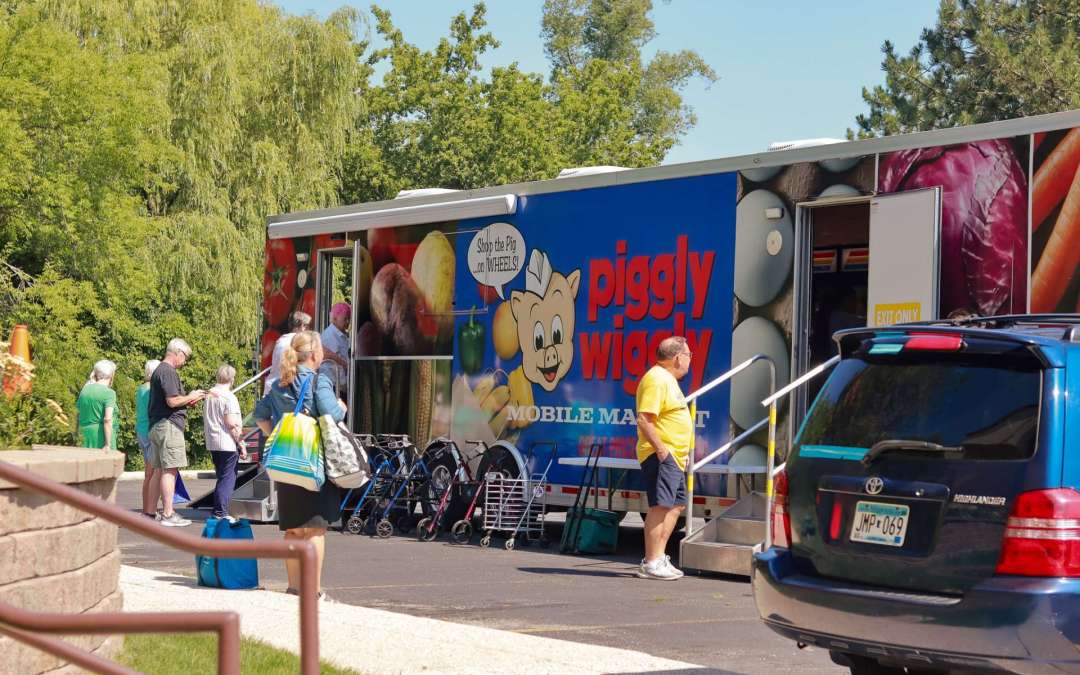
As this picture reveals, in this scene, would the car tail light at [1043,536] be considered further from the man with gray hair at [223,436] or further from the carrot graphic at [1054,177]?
the man with gray hair at [223,436]

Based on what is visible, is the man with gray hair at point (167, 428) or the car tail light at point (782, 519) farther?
the man with gray hair at point (167, 428)

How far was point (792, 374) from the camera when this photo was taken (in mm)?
12148

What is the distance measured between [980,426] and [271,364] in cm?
1295


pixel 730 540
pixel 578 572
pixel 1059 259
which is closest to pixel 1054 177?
pixel 1059 259

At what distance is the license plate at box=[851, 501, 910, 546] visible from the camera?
6039 mm

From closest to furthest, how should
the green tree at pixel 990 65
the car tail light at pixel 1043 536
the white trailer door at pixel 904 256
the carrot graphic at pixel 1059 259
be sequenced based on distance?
the car tail light at pixel 1043 536
the carrot graphic at pixel 1059 259
the white trailer door at pixel 904 256
the green tree at pixel 990 65

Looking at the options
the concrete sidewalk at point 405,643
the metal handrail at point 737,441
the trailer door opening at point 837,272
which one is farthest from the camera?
the trailer door opening at point 837,272

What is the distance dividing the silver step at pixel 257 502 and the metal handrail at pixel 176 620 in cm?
1149

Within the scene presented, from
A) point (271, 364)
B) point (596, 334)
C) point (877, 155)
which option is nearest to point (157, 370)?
point (271, 364)

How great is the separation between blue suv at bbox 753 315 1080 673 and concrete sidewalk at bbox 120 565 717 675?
4.59 ft

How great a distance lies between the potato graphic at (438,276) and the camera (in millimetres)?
15642

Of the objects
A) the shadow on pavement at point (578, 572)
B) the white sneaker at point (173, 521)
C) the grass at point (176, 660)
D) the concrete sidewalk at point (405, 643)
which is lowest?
the shadow on pavement at point (578, 572)

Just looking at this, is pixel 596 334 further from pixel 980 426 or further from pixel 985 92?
pixel 985 92

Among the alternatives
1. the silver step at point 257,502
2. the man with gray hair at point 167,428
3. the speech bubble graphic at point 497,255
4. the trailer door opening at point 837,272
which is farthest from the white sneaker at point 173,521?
the trailer door opening at point 837,272
